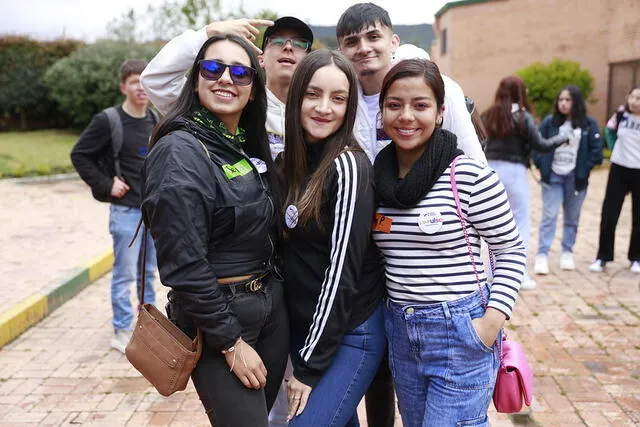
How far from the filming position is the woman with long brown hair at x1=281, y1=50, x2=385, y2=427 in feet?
7.91

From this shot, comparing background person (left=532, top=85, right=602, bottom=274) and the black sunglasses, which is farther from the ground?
the black sunglasses

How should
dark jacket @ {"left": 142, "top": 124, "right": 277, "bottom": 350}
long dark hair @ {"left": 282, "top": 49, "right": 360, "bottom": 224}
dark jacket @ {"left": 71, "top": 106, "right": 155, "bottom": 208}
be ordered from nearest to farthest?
dark jacket @ {"left": 142, "top": 124, "right": 277, "bottom": 350}
long dark hair @ {"left": 282, "top": 49, "right": 360, "bottom": 224}
dark jacket @ {"left": 71, "top": 106, "right": 155, "bottom": 208}

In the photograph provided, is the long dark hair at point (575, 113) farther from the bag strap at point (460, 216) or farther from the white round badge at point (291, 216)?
the white round badge at point (291, 216)

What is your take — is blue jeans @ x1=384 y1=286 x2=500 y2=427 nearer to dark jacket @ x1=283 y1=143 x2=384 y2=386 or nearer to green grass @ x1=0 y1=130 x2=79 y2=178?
dark jacket @ x1=283 y1=143 x2=384 y2=386

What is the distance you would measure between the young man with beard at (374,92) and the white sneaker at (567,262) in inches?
201

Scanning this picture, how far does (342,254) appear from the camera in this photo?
2393mm

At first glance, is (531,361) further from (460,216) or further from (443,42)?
(443,42)

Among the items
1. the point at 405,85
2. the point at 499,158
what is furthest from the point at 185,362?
the point at 499,158

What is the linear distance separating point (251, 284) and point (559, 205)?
19.9 feet

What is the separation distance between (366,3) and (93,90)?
2222 centimetres

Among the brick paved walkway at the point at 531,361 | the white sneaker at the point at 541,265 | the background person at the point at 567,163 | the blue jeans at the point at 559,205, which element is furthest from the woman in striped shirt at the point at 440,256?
Result: the blue jeans at the point at 559,205

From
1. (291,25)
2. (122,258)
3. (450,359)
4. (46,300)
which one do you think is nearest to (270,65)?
(291,25)

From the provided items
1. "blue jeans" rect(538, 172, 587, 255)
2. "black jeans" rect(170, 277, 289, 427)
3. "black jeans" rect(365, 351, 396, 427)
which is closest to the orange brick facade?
"blue jeans" rect(538, 172, 587, 255)

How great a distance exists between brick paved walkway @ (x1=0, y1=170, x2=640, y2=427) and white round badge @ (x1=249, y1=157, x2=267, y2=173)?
6.96 ft
